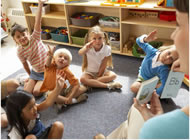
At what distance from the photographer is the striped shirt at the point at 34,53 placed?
1.81 m

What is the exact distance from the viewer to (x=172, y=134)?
53cm

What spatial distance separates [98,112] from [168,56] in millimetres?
757

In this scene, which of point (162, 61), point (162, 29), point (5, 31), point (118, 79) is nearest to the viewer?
point (162, 61)

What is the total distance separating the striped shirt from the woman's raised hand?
4.16 feet

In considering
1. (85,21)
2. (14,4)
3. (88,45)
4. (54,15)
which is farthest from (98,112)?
(14,4)

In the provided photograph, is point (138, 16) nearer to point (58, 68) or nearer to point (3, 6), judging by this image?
point (58, 68)

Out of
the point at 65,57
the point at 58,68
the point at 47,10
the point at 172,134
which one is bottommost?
the point at 58,68

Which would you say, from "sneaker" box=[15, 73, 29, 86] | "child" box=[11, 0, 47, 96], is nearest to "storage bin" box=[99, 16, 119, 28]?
"child" box=[11, 0, 47, 96]

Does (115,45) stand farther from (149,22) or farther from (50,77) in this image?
(50,77)

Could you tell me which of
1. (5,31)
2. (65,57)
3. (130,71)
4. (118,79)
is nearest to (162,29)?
(130,71)

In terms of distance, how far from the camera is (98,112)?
159 centimetres

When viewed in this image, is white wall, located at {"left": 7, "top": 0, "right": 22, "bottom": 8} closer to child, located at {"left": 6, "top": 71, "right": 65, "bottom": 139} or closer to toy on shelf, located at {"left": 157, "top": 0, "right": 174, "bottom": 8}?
toy on shelf, located at {"left": 157, "top": 0, "right": 174, "bottom": 8}

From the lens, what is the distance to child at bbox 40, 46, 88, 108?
1.63 m

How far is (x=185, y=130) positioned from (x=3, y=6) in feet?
11.9
